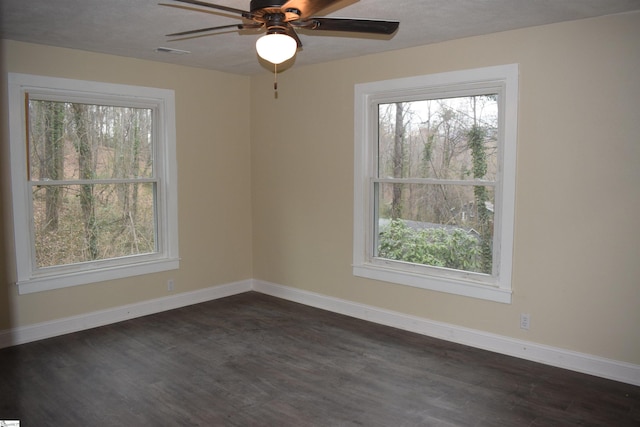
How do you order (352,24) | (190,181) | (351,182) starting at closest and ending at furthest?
(352,24)
(351,182)
(190,181)

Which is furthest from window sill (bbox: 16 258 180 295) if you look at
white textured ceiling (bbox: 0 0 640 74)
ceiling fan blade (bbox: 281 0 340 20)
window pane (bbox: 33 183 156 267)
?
ceiling fan blade (bbox: 281 0 340 20)

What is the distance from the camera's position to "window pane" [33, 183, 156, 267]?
4.39 meters

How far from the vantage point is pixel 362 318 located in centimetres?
485

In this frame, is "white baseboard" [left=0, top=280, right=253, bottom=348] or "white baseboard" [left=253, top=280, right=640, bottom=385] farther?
"white baseboard" [left=0, top=280, right=253, bottom=348]

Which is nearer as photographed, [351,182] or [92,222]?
[92,222]

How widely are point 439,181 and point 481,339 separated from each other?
1.39m

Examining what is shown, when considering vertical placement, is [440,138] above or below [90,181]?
above

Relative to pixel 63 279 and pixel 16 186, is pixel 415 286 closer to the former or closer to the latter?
pixel 63 279

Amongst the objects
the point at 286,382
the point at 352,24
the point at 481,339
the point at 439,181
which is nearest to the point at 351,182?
the point at 439,181

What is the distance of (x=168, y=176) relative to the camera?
202 inches

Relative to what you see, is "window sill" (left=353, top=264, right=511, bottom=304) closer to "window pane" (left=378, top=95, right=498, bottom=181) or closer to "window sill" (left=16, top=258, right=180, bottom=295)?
"window pane" (left=378, top=95, right=498, bottom=181)

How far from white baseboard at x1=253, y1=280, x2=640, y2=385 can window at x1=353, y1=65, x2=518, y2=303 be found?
0.34 meters

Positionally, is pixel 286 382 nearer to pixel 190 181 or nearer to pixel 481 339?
pixel 481 339

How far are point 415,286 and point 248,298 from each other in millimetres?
2091
